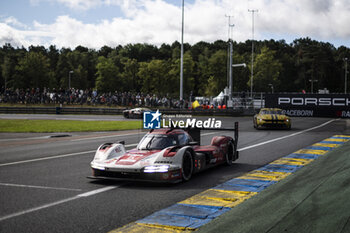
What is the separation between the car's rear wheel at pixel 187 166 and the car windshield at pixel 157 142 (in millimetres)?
624

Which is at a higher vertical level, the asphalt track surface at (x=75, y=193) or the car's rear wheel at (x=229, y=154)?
the car's rear wheel at (x=229, y=154)

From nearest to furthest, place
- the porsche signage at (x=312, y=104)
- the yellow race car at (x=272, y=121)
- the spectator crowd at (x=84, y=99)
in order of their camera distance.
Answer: the yellow race car at (x=272, y=121) → the porsche signage at (x=312, y=104) → the spectator crowd at (x=84, y=99)

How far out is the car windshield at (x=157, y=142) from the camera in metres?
8.99

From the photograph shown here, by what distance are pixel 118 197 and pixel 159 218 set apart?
5.11 ft

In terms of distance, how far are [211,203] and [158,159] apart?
1.78 m

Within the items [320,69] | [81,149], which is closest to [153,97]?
[81,149]

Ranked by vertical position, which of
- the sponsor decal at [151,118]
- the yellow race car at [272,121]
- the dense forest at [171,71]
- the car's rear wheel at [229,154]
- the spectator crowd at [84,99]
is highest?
the dense forest at [171,71]

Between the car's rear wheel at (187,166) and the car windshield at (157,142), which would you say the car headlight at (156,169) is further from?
the car windshield at (157,142)

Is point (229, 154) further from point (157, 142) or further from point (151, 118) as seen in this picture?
point (151, 118)

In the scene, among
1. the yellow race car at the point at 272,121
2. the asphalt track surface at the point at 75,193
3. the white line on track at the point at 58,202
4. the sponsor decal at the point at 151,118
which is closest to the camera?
the asphalt track surface at the point at 75,193

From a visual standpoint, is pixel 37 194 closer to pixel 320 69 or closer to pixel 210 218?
pixel 210 218

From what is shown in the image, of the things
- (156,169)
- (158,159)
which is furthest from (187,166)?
(156,169)

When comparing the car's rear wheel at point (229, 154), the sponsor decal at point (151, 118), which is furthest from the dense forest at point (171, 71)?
the car's rear wheel at point (229, 154)

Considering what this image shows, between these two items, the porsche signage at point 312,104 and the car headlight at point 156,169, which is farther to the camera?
the porsche signage at point 312,104
